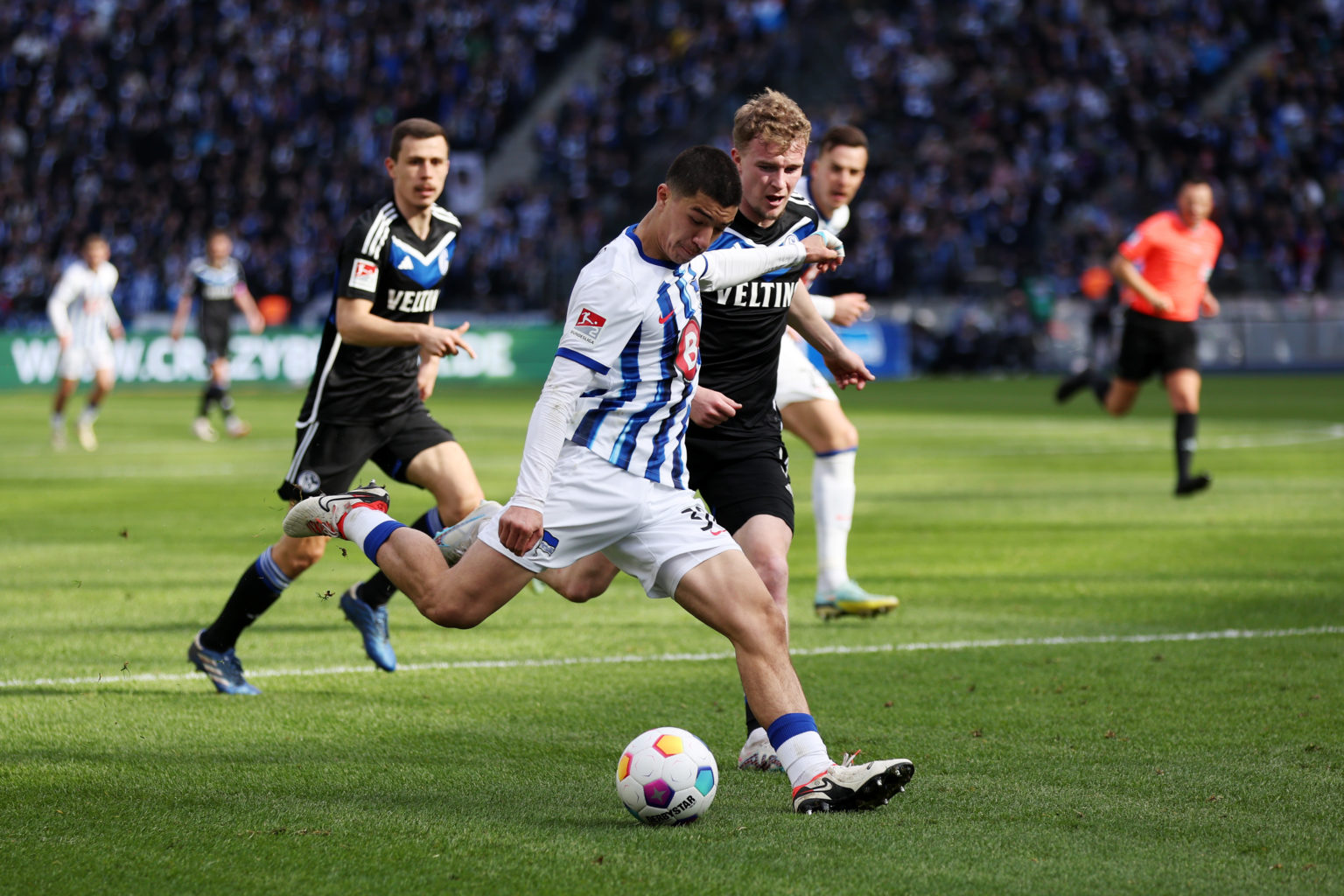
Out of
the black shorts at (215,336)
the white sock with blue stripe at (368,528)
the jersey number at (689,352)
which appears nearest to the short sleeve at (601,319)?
the jersey number at (689,352)

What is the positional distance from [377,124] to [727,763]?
35.8m

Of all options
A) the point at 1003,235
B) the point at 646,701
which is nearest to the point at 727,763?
the point at 646,701

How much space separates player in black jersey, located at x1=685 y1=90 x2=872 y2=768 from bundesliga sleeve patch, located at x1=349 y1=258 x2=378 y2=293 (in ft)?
5.43

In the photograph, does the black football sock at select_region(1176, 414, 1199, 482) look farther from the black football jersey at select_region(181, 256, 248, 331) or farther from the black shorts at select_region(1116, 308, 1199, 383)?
A: the black football jersey at select_region(181, 256, 248, 331)

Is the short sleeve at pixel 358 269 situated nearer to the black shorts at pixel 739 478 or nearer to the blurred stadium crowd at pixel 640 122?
the black shorts at pixel 739 478

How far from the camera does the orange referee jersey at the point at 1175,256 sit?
12.8 m

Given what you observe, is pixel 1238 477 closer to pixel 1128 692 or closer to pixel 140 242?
pixel 1128 692

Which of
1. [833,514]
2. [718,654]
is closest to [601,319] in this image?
[718,654]

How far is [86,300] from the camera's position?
62.4ft

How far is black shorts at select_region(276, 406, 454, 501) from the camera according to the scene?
641cm

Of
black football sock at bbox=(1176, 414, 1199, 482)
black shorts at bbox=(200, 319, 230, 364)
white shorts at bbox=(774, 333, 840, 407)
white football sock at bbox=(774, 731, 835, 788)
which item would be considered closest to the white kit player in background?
white shorts at bbox=(774, 333, 840, 407)

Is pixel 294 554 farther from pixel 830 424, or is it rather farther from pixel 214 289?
pixel 214 289

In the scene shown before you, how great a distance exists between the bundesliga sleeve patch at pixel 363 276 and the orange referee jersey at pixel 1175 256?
26.4 feet

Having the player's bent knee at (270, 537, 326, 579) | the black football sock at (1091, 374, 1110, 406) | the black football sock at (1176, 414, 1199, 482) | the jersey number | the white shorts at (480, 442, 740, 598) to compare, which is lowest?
the black football sock at (1176, 414, 1199, 482)
